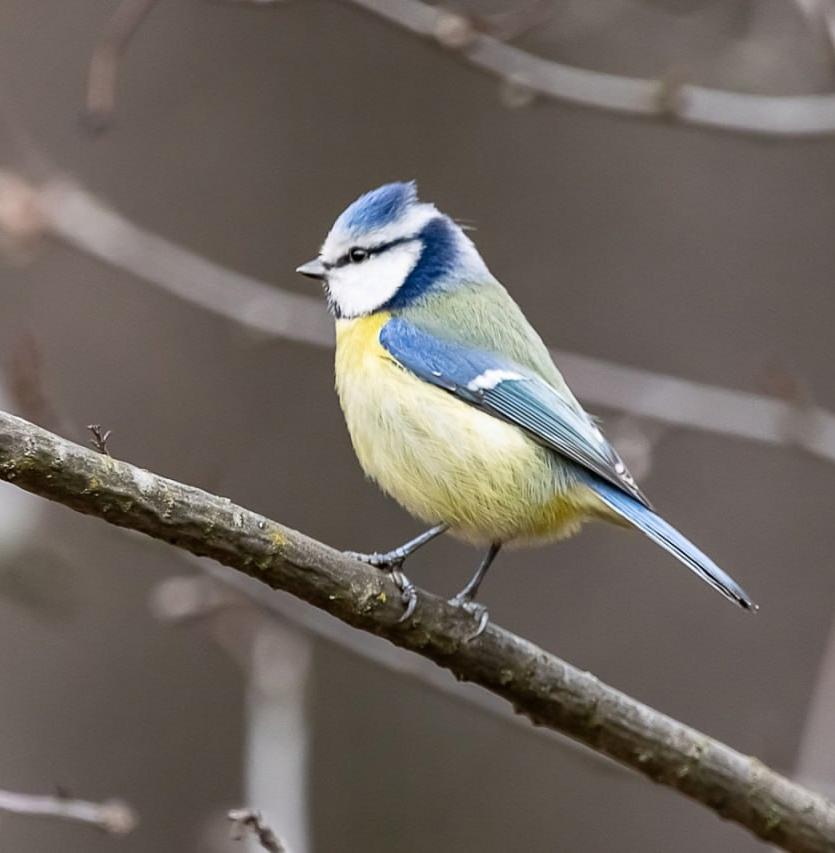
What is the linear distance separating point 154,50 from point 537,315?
1.59 m

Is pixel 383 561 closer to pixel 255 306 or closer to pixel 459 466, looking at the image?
pixel 459 466

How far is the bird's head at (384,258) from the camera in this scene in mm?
2797

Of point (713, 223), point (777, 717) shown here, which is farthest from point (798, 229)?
point (777, 717)

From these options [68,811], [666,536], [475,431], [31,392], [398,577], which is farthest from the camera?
[31,392]

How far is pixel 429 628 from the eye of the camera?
2178 mm

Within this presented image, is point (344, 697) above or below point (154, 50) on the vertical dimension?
below

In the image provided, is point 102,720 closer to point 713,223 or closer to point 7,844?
point 7,844

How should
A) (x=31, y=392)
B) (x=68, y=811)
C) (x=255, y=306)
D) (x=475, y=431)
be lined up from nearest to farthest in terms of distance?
(x=68, y=811)
(x=475, y=431)
(x=31, y=392)
(x=255, y=306)

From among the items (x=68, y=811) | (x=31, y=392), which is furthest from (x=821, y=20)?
(x=68, y=811)

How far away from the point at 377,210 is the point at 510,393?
21.4 inches

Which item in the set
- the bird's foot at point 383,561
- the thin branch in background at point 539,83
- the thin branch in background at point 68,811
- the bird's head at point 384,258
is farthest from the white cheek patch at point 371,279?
the thin branch in background at point 68,811

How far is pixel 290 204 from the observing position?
468 cm

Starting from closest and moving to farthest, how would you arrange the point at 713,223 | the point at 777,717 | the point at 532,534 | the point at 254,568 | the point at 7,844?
the point at 254,568
the point at 532,534
the point at 7,844
the point at 777,717
the point at 713,223

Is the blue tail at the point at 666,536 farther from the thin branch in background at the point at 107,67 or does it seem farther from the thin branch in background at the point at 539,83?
the thin branch in background at the point at 107,67
